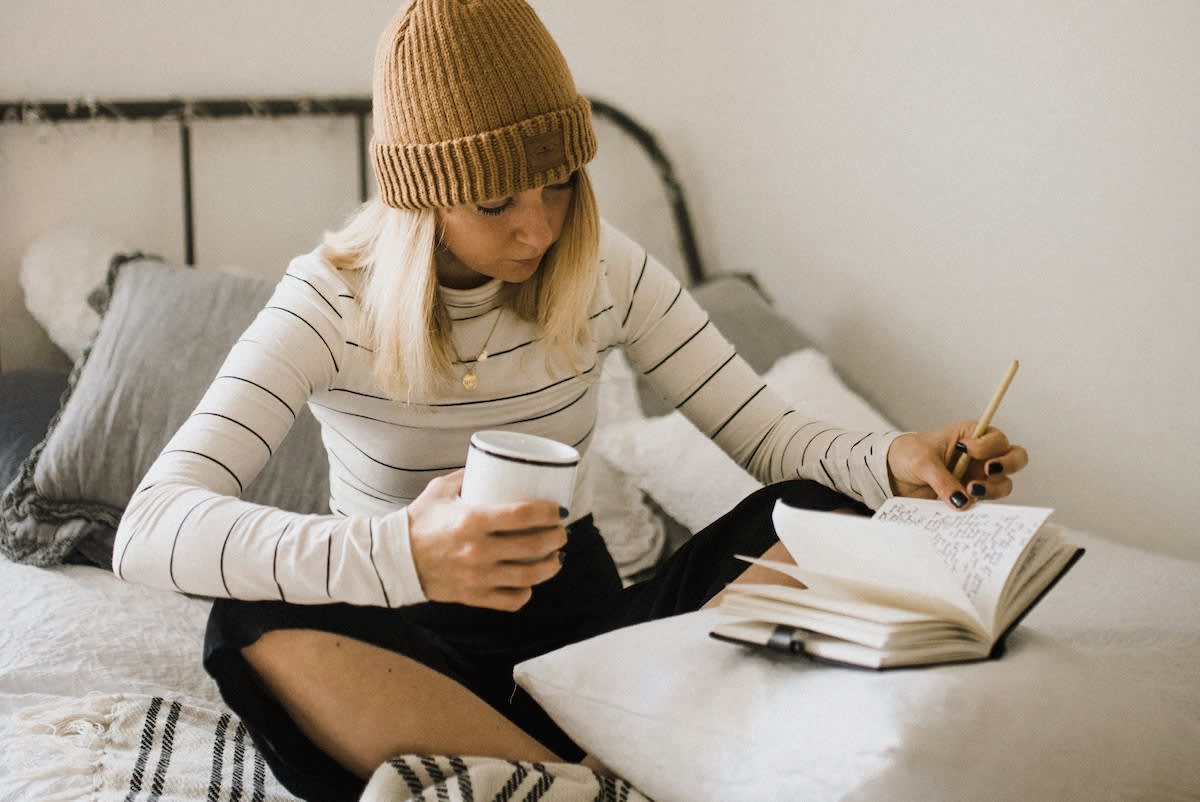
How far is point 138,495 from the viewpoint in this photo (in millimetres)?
922

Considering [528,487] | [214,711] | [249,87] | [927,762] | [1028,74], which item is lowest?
[214,711]

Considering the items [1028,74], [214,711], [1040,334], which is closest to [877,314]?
[1040,334]

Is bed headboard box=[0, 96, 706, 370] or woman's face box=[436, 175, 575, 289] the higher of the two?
woman's face box=[436, 175, 575, 289]

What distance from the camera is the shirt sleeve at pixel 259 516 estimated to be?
834 millimetres

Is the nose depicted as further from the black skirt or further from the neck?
A: the black skirt

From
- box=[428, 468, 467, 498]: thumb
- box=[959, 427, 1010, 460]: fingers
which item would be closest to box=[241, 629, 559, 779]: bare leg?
box=[428, 468, 467, 498]: thumb

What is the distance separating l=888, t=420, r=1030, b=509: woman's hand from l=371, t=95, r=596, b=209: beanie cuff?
1.44ft

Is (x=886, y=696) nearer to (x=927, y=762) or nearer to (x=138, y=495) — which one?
(x=927, y=762)

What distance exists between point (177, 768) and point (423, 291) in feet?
1.62

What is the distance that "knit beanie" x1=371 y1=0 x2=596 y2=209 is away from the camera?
976mm

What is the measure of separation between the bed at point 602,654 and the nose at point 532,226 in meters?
0.39

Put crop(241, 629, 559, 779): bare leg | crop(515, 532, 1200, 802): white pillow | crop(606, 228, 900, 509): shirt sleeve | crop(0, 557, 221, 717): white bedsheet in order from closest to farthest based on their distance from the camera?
crop(515, 532, 1200, 802): white pillow
crop(241, 629, 559, 779): bare leg
crop(0, 557, 221, 717): white bedsheet
crop(606, 228, 900, 509): shirt sleeve

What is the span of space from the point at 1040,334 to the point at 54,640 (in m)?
1.37

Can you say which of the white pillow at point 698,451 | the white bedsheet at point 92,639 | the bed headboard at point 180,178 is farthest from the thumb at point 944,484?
the bed headboard at point 180,178
